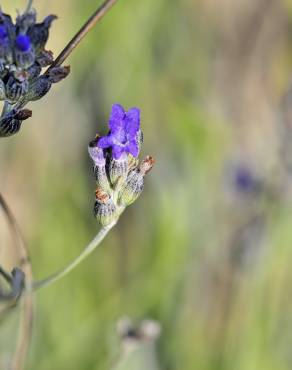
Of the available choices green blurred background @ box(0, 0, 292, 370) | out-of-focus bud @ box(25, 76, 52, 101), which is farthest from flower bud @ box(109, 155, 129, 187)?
green blurred background @ box(0, 0, 292, 370)

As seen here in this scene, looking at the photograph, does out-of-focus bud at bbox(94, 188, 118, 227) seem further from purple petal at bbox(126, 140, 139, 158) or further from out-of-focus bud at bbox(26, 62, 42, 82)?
out-of-focus bud at bbox(26, 62, 42, 82)

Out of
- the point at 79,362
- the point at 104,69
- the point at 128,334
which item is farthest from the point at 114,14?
the point at 128,334

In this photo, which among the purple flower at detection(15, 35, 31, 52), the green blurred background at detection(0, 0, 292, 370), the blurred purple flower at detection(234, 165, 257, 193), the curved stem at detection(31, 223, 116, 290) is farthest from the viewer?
the blurred purple flower at detection(234, 165, 257, 193)

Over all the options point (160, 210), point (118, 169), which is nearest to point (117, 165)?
point (118, 169)

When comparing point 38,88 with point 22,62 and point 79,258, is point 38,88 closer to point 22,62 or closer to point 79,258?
point 22,62

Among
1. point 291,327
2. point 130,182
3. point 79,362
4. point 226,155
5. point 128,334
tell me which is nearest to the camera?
point 130,182

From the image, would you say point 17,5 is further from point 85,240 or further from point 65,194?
point 85,240
